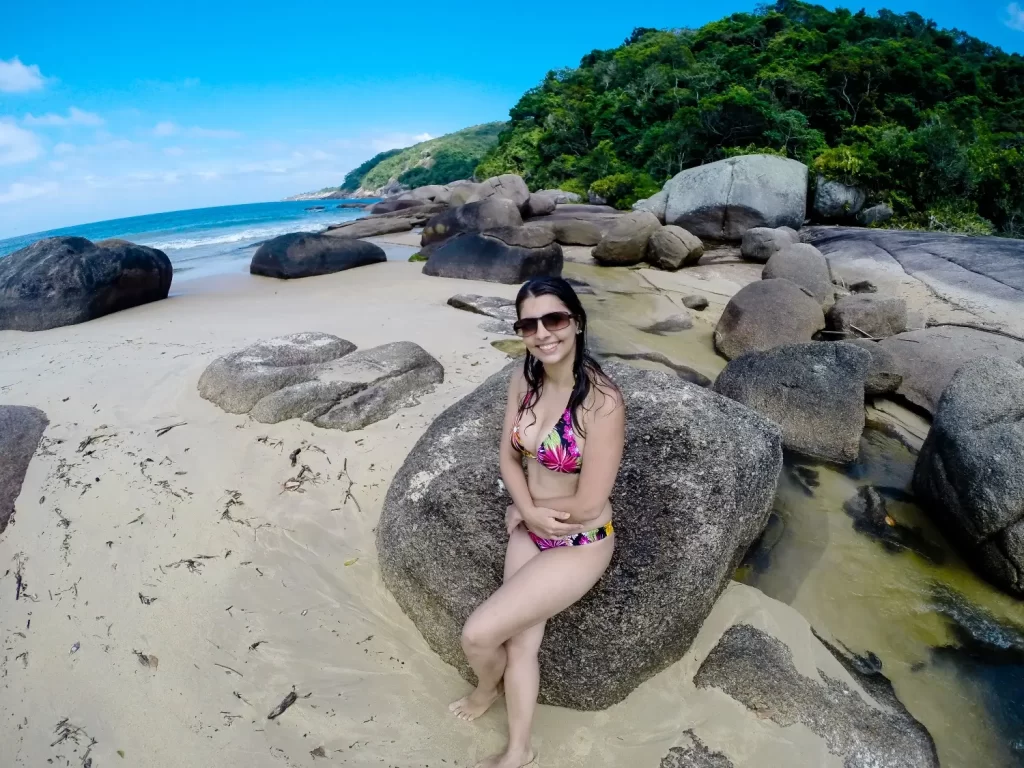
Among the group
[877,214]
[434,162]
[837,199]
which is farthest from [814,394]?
[434,162]

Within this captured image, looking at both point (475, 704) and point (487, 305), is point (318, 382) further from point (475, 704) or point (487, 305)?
point (487, 305)

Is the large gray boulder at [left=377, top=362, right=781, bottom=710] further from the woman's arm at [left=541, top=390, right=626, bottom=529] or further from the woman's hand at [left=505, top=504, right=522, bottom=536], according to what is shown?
the woman's arm at [left=541, top=390, right=626, bottom=529]

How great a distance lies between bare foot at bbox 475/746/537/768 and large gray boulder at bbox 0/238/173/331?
8.38 m

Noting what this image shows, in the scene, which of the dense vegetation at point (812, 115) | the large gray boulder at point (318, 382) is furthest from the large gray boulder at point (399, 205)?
→ the large gray boulder at point (318, 382)

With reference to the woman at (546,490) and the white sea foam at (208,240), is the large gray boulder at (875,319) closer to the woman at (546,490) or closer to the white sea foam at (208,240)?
the woman at (546,490)

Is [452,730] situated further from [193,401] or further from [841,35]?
[841,35]

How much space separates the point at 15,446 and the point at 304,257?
9085mm

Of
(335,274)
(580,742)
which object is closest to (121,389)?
(580,742)

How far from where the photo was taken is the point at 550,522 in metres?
2.26

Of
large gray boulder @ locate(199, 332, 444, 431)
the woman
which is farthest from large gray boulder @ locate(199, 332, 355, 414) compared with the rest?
the woman

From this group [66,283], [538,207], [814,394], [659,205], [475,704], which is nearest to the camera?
[475,704]

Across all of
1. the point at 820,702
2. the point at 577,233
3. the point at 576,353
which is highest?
the point at 577,233

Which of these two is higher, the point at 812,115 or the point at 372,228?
the point at 812,115

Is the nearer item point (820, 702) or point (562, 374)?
point (562, 374)
